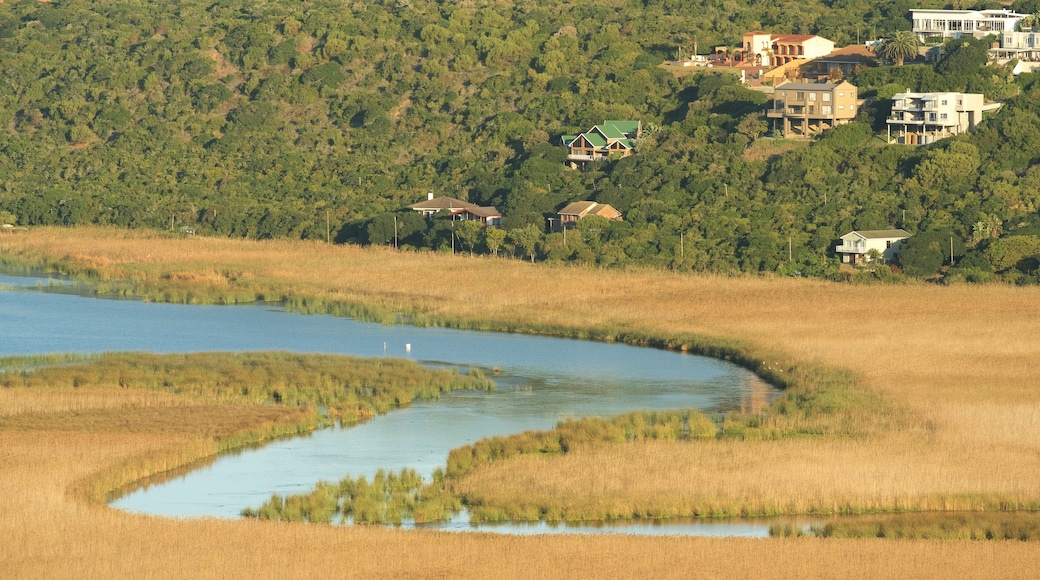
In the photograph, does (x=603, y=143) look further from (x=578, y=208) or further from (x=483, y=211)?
(x=578, y=208)

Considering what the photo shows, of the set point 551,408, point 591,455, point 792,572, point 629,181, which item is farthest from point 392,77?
point 792,572

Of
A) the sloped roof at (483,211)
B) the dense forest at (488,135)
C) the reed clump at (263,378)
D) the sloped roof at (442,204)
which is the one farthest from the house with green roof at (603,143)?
the reed clump at (263,378)

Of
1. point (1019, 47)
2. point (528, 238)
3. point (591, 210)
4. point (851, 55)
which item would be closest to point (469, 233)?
point (528, 238)

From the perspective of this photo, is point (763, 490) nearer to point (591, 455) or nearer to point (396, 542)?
point (591, 455)

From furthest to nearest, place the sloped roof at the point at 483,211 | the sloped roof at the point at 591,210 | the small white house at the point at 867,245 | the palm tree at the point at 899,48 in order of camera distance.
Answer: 1. the palm tree at the point at 899,48
2. the sloped roof at the point at 483,211
3. the sloped roof at the point at 591,210
4. the small white house at the point at 867,245

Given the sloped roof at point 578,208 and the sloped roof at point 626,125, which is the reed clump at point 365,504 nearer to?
the sloped roof at point 578,208

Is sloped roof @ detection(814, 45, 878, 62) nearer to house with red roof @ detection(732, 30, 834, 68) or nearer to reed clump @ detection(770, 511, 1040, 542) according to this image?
house with red roof @ detection(732, 30, 834, 68)
